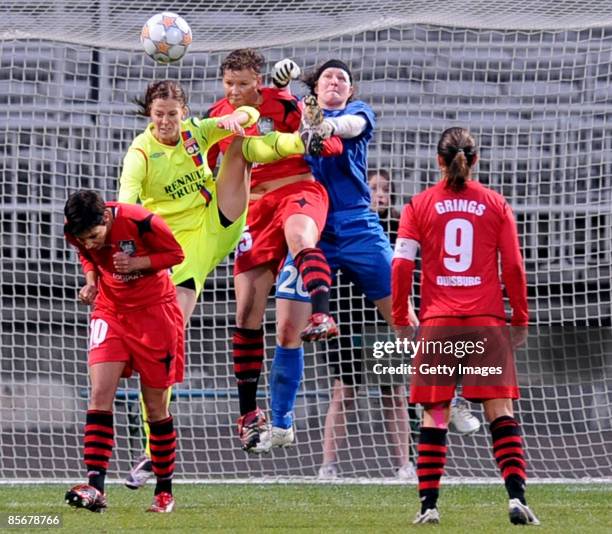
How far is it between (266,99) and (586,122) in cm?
324

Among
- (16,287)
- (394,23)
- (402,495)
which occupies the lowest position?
(402,495)

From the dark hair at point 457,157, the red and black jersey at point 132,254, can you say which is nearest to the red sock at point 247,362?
the red and black jersey at point 132,254

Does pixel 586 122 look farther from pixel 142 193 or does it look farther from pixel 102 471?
pixel 102 471

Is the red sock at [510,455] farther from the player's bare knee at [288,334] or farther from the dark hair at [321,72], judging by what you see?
the dark hair at [321,72]

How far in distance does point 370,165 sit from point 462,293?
473cm

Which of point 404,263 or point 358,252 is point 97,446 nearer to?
point 404,263

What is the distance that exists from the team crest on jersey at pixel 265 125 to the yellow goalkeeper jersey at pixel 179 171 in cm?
24

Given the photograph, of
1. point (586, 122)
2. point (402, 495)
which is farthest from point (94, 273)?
point (586, 122)

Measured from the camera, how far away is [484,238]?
6.13 meters

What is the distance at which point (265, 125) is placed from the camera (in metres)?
7.73

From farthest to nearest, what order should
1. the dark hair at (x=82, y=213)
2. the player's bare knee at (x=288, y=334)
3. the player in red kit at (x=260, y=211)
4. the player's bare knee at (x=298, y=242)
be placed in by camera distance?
1. the player's bare knee at (x=288, y=334)
2. the player in red kit at (x=260, y=211)
3. the player's bare knee at (x=298, y=242)
4. the dark hair at (x=82, y=213)

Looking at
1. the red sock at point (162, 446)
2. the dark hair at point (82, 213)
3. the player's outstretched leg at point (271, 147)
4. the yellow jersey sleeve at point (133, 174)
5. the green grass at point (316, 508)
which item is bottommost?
the green grass at point (316, 508)

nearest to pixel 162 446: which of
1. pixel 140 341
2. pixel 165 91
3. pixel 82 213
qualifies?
pixel 140 341

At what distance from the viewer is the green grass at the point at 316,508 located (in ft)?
20.1
